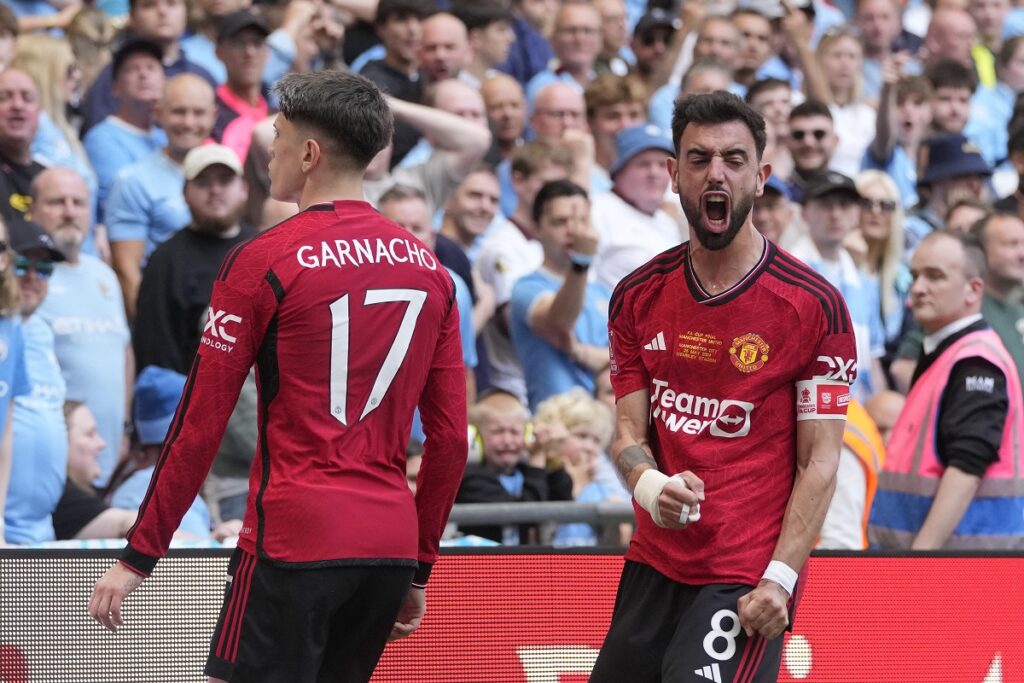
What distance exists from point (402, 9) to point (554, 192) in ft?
7.84

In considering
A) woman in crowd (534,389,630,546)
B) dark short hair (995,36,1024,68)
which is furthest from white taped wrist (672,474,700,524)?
dark short hair (995,36,1024,68)

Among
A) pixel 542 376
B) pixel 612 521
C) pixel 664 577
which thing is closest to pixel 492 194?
pixel 542 376

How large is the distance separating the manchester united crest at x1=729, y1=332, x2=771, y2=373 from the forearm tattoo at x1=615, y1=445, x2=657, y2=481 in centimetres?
37

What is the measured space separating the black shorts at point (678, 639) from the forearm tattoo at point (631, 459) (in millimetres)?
316

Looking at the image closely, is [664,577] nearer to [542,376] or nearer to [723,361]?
[723,361]

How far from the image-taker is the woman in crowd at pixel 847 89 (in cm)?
1336

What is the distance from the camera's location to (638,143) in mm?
10305

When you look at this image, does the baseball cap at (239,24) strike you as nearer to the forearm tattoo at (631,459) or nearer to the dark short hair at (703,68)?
the dark short hair at (703,68)

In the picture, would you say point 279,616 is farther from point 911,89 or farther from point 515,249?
point 911,89

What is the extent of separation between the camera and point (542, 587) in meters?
6.06

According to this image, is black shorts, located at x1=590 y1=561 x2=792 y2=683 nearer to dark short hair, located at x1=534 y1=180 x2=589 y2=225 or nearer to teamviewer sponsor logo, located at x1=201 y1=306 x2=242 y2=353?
teamviewer sponsor logo, located at x1=201 y1=306 x2=242 y2=353

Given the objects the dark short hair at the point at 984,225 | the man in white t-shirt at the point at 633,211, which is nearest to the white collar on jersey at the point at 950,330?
the dark short hair at the point at 984,225

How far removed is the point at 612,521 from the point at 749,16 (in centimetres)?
774

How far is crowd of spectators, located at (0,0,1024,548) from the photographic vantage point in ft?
25.8
